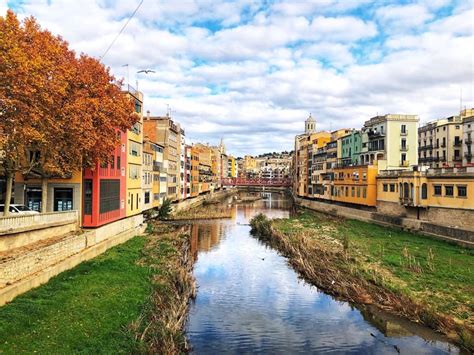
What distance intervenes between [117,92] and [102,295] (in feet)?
54.0

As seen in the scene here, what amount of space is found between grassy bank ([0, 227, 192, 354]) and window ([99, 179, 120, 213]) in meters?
6.80

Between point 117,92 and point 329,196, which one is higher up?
point 117,92

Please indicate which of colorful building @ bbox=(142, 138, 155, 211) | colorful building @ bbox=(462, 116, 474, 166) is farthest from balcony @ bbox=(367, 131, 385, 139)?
colorful building @ bbox=(142, 138, 155, 211)

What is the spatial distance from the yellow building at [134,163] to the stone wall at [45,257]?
8.15 metres

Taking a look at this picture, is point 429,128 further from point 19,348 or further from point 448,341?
point 19,348

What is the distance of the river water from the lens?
20.0 m

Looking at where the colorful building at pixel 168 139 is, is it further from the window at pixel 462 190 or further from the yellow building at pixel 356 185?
the window at pixel 462 190

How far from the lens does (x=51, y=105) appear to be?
82.7 ft

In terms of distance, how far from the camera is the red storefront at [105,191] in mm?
33906

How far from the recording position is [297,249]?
38.6 m

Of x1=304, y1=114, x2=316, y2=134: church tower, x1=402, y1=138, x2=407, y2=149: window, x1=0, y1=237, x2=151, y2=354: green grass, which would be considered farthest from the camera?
x1=304, y1=114, x2=316, y2=134: church tower

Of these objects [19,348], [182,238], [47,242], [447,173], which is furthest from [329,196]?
[19,348]

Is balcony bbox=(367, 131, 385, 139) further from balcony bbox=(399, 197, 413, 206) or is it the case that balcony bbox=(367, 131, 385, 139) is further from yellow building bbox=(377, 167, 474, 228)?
balcony bbox=(399, 197, 413, 206)

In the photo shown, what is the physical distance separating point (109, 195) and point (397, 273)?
2519 centimetres
